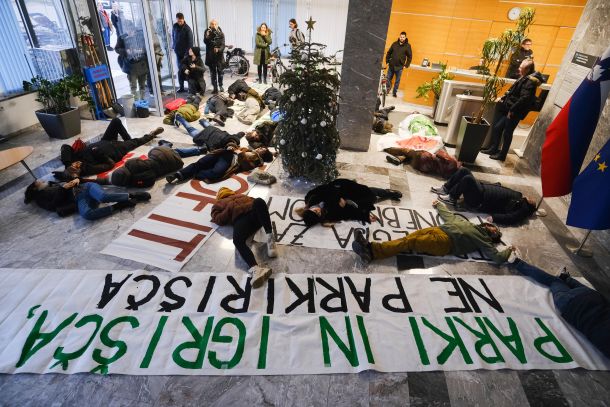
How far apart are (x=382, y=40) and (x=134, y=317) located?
5.01 m

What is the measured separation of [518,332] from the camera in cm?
285

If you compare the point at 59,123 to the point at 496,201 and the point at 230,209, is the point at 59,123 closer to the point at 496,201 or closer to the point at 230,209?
the point at 230,209

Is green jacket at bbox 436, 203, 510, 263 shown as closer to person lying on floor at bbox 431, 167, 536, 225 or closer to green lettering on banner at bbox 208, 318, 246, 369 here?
person lying on floor at bbox 431, 167, 536, 225

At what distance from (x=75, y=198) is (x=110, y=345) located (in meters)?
2.25

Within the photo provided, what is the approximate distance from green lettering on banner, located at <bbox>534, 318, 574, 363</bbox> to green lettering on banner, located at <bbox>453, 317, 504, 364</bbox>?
358 millimetres

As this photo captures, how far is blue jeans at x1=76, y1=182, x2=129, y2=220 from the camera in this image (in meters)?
3.83

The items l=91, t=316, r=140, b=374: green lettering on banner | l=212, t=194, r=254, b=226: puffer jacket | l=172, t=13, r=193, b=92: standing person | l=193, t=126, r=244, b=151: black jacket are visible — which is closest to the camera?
l=91, t=316, r=140, b=374: green lettering on banner

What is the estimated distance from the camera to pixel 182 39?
26.0ft

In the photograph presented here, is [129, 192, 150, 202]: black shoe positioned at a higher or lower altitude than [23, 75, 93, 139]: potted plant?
lower

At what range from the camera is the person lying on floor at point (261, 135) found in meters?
5.84

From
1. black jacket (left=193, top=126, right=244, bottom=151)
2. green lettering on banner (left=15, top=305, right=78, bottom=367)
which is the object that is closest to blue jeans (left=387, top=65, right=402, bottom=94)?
black jacket (left=193, top=126, right=244, bottom=151)

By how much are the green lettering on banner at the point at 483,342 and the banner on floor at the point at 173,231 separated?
2616mm

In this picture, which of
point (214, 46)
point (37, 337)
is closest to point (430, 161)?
point (37, 337)

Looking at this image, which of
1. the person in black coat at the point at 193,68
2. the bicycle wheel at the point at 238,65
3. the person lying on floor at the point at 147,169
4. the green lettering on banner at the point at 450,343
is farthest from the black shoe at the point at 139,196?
the bicycle wheel at the point at 238,65
